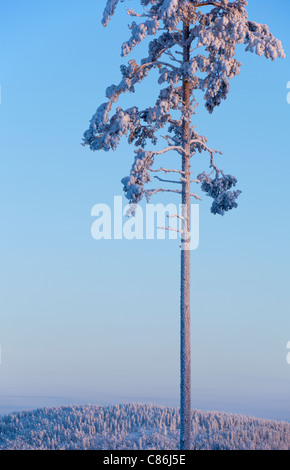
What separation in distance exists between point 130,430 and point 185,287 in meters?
6.77

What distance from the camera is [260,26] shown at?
20531 millimetres

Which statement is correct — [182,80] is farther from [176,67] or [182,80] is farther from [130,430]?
[130,430]

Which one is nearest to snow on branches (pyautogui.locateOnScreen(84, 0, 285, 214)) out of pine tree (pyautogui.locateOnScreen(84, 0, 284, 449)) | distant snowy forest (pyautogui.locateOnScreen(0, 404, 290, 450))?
pine tree (pyautogui.locateOnScreen(84, 0, 284, 449))

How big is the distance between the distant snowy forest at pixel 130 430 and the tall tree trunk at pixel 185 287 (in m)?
2.12

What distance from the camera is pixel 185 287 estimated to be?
19047 mm

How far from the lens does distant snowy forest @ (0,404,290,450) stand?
2066cm

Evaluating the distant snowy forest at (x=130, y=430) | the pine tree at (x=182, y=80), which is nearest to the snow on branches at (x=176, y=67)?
the pine tree at (x=182, y=80)

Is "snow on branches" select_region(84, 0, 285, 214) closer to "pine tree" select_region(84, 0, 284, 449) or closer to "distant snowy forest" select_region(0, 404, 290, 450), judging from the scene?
"pine tree" select_region(84, 0, 284, 449)

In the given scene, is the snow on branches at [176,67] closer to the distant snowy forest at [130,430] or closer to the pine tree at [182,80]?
the pine tree at [182,80]

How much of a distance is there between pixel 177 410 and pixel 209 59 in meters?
14.2

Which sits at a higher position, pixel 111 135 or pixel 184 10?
pixel 184 10
